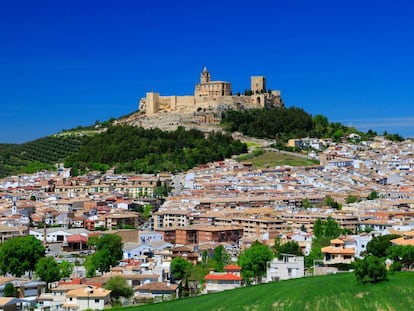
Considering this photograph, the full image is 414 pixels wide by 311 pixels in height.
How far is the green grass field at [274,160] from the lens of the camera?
221 ft

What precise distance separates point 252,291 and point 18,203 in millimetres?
31164

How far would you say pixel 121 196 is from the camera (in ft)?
192

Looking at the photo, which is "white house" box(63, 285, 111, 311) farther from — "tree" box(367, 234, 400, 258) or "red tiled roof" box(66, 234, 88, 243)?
"red tiled roof" box(66, 234, 88, 243)

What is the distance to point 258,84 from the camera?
85250 millimetres

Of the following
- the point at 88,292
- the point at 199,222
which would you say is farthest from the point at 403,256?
the point at 199,222

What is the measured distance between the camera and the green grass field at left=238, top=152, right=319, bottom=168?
67500 millimetres

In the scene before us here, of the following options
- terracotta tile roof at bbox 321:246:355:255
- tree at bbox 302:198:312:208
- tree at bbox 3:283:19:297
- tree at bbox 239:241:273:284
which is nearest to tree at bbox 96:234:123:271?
tree at bbox 239:241:273:284

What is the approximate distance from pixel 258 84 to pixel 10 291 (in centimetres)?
5903

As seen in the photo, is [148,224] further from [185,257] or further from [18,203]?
[185,257]

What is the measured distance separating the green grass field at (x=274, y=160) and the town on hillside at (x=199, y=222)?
50.9 inches

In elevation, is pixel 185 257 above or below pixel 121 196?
below

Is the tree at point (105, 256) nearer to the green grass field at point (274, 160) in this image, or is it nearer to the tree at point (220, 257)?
the tree at point (220, 257)

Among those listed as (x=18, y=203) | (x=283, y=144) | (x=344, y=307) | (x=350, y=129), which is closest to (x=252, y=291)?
(x=344, y=307)

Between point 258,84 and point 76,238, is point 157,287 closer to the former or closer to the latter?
point 76,238
